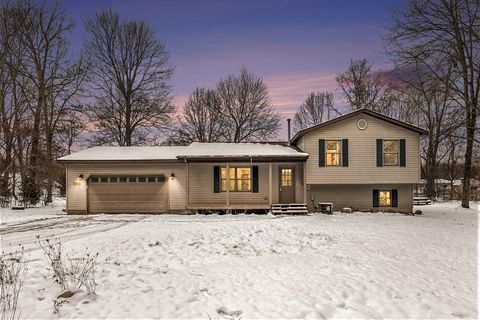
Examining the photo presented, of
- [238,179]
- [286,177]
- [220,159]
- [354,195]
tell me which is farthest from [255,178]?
[354,195]

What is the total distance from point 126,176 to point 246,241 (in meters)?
10.6

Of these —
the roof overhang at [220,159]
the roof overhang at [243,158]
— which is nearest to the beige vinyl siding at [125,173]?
the roof overhang at [220,159]

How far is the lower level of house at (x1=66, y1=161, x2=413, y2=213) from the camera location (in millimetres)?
17641

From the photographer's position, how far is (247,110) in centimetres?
3331

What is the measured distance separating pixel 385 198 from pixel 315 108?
2369cm

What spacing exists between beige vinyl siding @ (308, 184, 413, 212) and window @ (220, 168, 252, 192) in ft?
12.7

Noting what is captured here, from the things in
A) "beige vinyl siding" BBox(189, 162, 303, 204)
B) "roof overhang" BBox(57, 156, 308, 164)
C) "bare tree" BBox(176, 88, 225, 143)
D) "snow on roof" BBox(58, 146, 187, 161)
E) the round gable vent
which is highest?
"bare tree" BBox(176, 88, 225, 143)

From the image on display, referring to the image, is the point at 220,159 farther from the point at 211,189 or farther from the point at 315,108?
the point at 315,108

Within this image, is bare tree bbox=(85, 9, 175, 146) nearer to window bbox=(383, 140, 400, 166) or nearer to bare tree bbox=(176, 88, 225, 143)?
bare tree bbox=(176, 88, 225, 143)

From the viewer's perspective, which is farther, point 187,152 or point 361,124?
point 187,152

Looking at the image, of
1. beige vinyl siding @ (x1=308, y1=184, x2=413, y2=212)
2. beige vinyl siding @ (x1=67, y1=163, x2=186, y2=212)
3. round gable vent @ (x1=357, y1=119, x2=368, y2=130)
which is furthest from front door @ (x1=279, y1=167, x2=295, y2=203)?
beige vinyl siding @ (x1=67, y1=163, x2=186, y2=212)

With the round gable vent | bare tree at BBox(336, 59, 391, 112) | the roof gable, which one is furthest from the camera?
bare tree at BBox(336, 59, 391, 112)

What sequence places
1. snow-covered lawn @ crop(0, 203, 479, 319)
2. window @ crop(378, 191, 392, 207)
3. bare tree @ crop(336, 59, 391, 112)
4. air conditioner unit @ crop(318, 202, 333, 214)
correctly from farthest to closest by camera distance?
bare tree @ crop(336, 59, 391, 112) < window @ crop(378, 191, 392, 207) < air conditioner unit @ crop(318, 202, 333, 214) < snow-covered lawn @ crop(0, 203, 479, 319)

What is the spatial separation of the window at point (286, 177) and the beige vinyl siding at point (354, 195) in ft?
4.54
